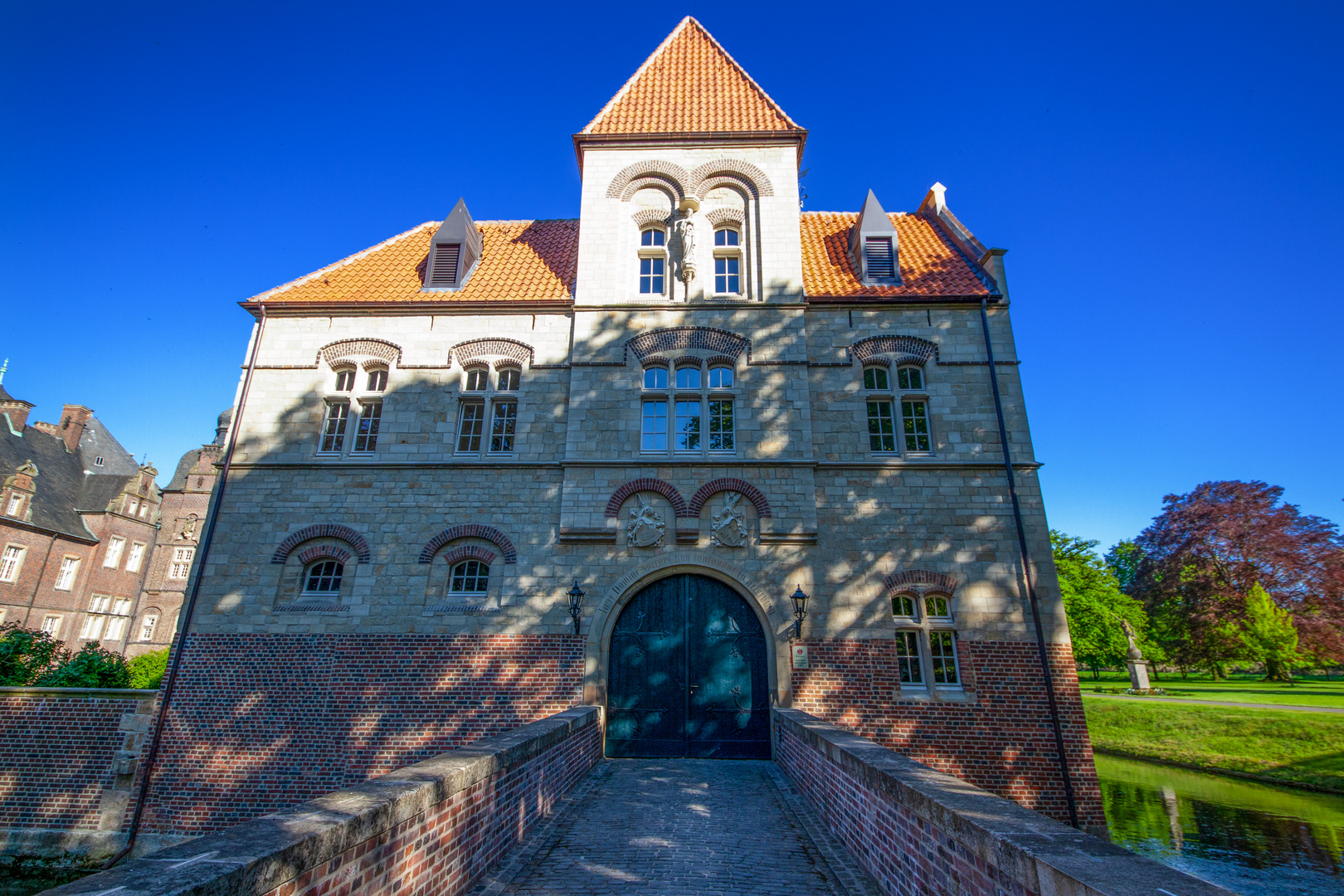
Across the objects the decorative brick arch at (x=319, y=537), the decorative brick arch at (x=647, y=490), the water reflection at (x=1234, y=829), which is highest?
the decorative brick arch at (x=647, y=490)

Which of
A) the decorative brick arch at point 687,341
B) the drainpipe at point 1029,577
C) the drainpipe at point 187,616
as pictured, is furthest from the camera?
the decorative brick arch at point 687,341

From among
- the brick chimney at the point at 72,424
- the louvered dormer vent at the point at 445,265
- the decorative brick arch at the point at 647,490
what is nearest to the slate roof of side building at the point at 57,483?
the brick chimney at the point at 72,424

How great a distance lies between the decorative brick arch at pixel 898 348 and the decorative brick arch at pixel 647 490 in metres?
4.79

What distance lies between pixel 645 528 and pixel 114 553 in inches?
1518

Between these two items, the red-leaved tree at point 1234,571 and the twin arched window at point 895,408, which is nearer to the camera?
the twin arched window at point 895,408

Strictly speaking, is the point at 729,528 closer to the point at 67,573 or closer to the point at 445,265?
the point at 445,265

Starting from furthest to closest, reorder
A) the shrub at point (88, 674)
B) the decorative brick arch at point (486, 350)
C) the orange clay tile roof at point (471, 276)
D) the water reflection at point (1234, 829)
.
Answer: the orange clay tile roof at point (471, 276) < the decorative brick arch at point (486, 350) < the shrub at point (88, 674) < the water reflection at point (1234, 829)

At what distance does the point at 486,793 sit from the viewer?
5387mm

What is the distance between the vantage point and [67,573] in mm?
32125

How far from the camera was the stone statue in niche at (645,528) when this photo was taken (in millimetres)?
11656

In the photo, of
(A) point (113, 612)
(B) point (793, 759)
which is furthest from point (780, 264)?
(A) point (113, 612)

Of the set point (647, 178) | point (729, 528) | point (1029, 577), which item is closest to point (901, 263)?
point (647, 178)

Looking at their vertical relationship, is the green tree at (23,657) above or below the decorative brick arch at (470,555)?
below

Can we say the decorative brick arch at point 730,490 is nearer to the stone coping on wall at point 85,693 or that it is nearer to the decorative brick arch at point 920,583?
the decorative brick arch at point 920,583
